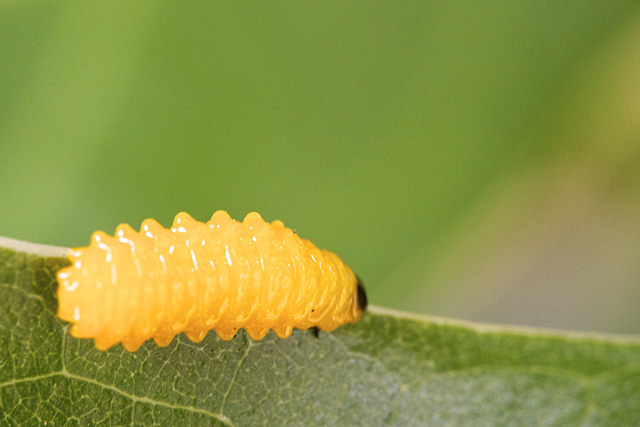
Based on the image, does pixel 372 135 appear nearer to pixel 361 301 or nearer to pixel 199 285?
pixel 361 301

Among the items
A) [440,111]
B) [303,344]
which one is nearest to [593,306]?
[440,111]

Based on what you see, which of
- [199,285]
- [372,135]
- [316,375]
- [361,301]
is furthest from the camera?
[372,135]

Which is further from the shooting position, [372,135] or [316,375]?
[372,135]

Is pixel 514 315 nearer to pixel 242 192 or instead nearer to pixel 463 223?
pixel 463 223

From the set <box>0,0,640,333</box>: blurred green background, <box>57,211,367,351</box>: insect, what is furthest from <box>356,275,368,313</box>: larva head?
<box>0,0,640,333</box>: blurred green background

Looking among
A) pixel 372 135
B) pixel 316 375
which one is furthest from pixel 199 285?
pixel 372 135

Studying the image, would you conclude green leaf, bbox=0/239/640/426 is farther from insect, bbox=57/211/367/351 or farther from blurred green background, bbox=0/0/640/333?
blurred green background, bbox=0/0/640/333

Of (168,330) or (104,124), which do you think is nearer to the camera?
(168,330)

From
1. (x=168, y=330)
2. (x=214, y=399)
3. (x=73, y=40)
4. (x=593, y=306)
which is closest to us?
(x=168, y=330)
